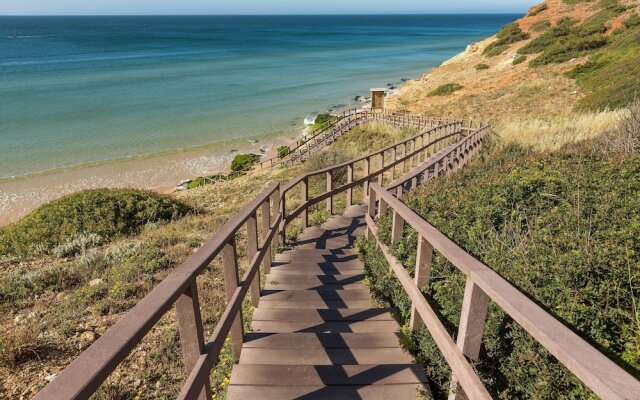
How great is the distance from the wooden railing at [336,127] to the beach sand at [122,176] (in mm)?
3406

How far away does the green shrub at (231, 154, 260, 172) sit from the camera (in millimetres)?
25859

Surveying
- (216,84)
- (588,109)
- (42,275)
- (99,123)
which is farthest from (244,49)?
(42,275)

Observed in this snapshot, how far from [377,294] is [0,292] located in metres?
5.39

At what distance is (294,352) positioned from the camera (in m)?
3.37

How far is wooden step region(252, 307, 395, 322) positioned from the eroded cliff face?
18.4 m

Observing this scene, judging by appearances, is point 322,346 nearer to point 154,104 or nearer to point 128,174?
point 128,174

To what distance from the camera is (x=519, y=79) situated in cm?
3228

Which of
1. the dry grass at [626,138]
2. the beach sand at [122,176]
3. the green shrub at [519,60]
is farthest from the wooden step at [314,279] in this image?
the green shrub at [519,60]

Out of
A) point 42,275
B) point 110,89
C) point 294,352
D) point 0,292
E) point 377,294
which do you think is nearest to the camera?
point 294,352

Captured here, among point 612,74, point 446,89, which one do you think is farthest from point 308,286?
point 446,89

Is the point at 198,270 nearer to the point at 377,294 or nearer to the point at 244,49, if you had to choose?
the point at 377,294

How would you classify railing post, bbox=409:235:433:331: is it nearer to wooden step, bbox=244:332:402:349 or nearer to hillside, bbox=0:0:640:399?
hillside, bbox=0:0:640:399

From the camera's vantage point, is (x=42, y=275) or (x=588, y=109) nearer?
(x=42, y=275)

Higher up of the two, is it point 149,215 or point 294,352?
point 294,352
